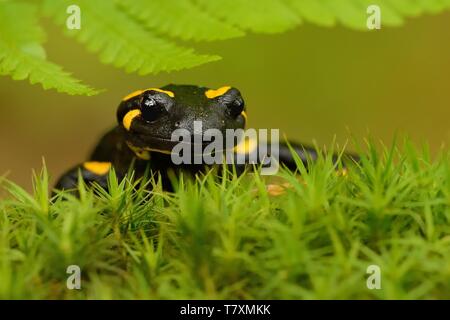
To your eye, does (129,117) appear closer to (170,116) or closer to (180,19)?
(170,116)

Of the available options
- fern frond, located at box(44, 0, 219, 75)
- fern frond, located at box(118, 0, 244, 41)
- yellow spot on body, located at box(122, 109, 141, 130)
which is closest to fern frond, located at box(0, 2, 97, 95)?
fern frond, located at box(44, 0, 219, 75)

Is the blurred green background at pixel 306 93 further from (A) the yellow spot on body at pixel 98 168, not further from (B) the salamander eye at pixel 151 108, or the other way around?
(B) the salamander eye at pixel 151 108

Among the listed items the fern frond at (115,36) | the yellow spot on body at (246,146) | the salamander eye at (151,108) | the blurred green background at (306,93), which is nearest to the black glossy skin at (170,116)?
the salamander eye at (151,108)

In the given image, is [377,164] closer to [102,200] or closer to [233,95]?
[102,200]

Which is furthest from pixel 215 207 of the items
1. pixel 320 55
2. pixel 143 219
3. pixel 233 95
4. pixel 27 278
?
pixel 320 55

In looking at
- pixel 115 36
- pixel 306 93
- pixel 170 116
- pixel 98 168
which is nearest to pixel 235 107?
pixel 170 116

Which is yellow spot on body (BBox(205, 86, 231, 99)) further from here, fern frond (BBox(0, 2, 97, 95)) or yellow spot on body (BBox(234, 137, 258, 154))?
fern frond (BBox(0, 2, 97, 95))
